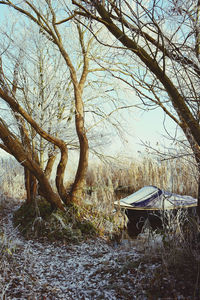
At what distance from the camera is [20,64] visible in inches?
250

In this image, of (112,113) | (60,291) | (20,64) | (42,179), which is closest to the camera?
(60,291)

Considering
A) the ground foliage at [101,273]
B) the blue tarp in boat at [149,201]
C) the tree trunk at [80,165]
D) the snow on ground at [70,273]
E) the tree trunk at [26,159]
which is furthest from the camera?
the blue tarp in boat at [149,201]

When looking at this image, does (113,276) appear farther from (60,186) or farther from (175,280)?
(60,186)

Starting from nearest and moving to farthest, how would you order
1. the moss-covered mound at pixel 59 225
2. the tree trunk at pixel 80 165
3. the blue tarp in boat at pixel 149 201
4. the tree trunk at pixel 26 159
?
1. the tree trunk at pixel 26 159
2. the moss-covered mound at pixel 59 225
3. the tree trunk at pixel 80 165
4. the blue tarp in boat at pixel 149 201

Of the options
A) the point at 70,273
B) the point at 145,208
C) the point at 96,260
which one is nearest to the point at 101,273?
the point at 70,273

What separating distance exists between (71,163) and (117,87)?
150 inches

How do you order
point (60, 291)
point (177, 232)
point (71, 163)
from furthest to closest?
1. point (71, 163)
2. point (177, 232)
3. point (60, 291)

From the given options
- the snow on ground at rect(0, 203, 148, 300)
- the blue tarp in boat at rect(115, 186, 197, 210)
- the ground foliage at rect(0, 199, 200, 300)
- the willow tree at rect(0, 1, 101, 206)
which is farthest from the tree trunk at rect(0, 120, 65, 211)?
the blue tarp in boat at rect(115, 186, 197, 210)

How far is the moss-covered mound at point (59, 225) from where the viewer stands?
15.4ft

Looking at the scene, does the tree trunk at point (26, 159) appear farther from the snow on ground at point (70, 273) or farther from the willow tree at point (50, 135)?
the snow on ground at point (70, 273)

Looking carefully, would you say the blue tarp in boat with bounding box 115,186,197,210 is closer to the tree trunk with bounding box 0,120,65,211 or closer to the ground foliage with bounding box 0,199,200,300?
the tree trunk with bounding box 0,120,65,211

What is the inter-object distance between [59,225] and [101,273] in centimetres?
173

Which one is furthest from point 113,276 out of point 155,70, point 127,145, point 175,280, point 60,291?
point 127,145

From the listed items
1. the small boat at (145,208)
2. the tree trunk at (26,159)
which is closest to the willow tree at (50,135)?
the tree trunk at (26,159)
